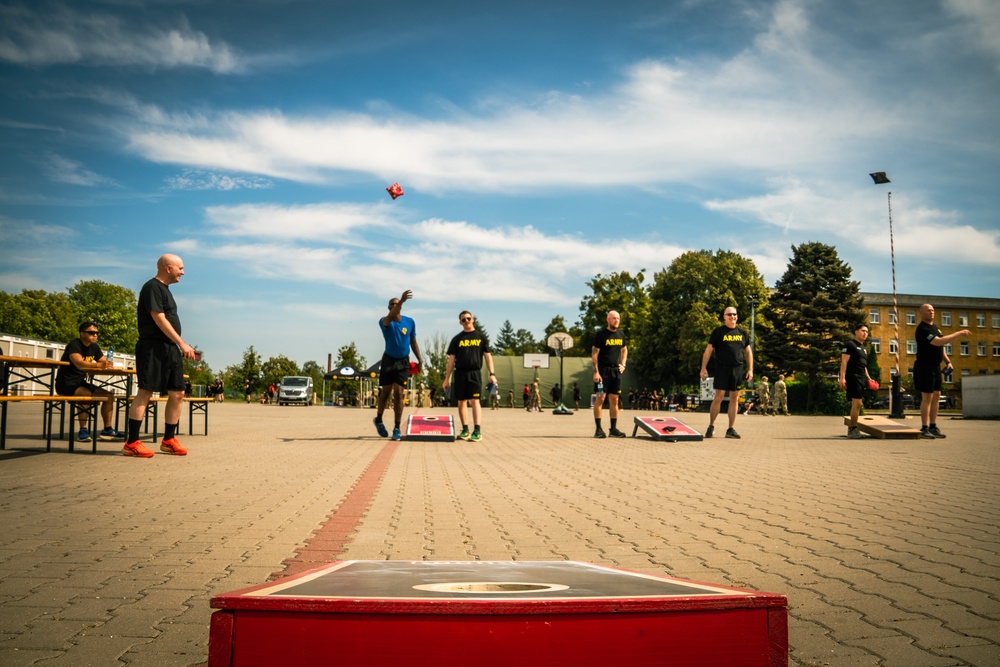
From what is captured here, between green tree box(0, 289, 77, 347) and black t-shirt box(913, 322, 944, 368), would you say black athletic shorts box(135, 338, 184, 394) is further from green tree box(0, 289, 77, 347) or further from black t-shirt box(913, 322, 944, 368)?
green tree box(0, 289, 77, 347)

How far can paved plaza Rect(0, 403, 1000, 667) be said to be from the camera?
2957 millimetres

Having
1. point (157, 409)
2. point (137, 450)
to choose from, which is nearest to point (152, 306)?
point (137, 450)

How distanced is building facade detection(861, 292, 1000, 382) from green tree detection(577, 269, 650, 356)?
1972 inches

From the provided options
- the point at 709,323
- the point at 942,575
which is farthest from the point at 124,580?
the point at 709,323

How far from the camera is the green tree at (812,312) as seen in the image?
199 feet

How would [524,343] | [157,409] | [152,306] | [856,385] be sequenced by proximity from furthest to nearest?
[524,343]
[856,385]
[157,409]
[152,306]

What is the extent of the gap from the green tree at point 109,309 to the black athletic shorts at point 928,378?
88.4m

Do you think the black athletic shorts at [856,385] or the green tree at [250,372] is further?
the green tree at [250,372]

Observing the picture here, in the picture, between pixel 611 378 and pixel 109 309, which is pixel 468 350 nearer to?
pixel 611 378

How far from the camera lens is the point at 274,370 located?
80812 millimetres

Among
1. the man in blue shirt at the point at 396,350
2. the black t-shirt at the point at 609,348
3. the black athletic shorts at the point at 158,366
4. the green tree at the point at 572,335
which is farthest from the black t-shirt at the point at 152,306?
the green tree at the point at 572,335

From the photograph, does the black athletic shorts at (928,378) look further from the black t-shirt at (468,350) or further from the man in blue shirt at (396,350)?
the man in blue shirt at (396,350)

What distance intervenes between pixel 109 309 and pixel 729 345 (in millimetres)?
92864

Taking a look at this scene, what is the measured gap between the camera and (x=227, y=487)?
6840 mm
